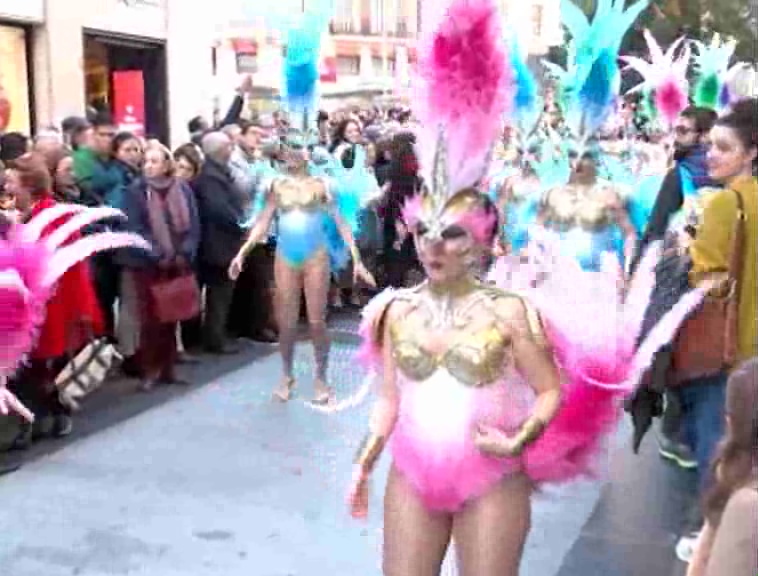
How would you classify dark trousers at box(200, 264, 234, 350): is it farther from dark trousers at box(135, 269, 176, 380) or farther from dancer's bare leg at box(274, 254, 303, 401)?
dancer's bare leg at box(274, 254, 303, 401)

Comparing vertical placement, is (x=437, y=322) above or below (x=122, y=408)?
above

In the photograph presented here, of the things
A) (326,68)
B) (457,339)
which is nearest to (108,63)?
(326,68)

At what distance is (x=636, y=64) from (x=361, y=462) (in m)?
7.61

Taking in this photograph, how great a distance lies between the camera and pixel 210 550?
14.8 ft

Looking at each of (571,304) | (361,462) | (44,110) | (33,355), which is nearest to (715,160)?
(571,304)

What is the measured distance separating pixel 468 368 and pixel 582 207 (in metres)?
3.61

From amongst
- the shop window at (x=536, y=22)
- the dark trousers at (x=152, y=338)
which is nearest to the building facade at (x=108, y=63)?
the dark trousers at (x=152, y=338)

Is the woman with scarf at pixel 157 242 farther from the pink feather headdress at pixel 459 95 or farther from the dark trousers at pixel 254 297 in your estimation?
the pink feather headdress at pixel 459 95

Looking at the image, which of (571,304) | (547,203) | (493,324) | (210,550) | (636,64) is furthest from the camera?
(636,64)

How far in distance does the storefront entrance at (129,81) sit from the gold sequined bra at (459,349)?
10559 mm

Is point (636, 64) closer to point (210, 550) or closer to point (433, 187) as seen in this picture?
point (210, 550)

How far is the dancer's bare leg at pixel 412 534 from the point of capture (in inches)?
112

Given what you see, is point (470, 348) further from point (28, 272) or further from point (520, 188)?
point (520, 188)

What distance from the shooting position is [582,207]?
244 inches
